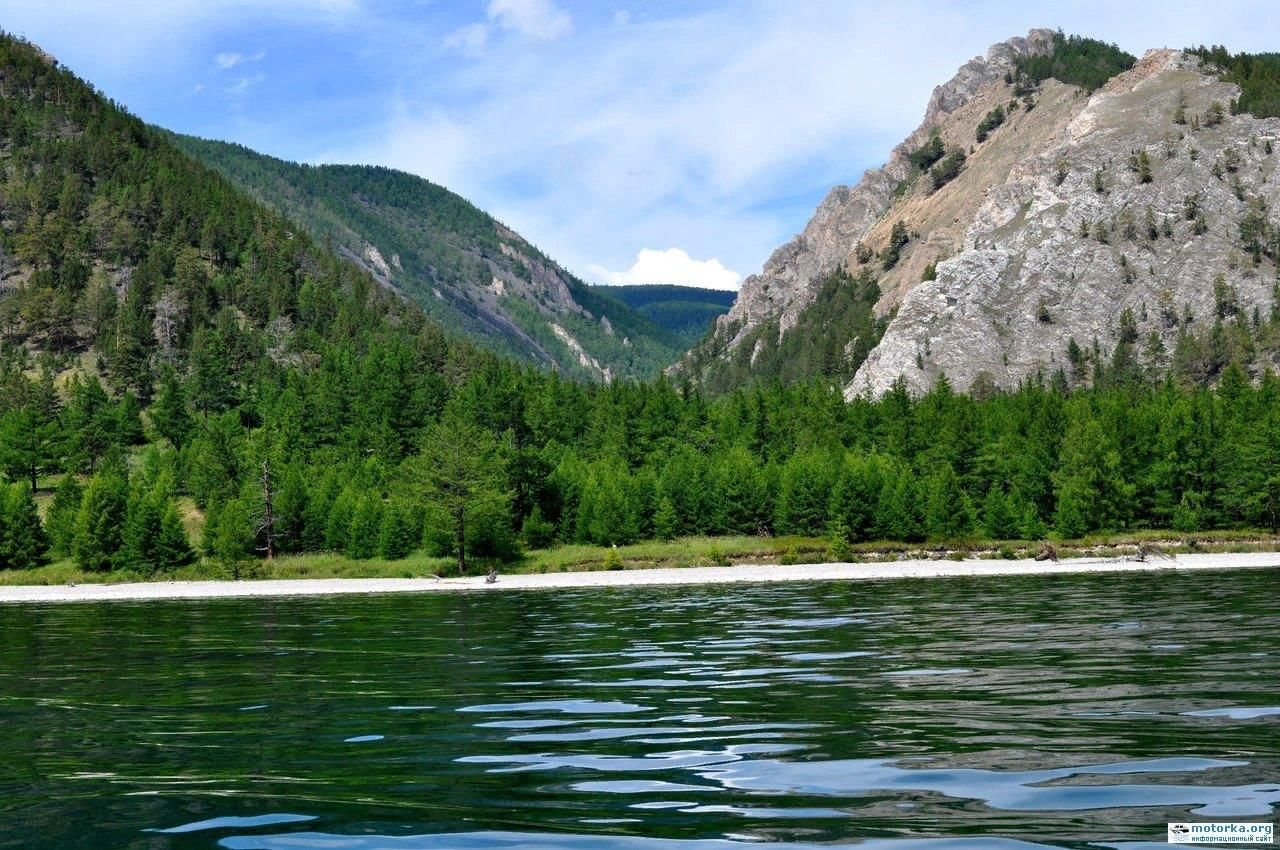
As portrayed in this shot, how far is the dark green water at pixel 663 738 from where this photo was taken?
1055 cm

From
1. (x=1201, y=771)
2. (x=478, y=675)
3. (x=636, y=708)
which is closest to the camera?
(x=1201, y=771)

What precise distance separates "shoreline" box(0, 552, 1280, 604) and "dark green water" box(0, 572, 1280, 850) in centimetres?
4446

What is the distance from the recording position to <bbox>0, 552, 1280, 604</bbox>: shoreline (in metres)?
80.4

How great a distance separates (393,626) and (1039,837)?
4007 cm

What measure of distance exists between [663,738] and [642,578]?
2859 inches

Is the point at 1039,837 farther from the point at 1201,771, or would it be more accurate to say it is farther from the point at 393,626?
the point at 393,626

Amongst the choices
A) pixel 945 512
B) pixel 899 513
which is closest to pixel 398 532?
pixel 899 513

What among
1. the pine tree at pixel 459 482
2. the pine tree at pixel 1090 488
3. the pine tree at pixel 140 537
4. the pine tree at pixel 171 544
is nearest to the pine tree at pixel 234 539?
the pine tree at pixel 171 544

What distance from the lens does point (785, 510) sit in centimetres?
11375

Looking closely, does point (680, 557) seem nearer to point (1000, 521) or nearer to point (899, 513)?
point (899, 513)

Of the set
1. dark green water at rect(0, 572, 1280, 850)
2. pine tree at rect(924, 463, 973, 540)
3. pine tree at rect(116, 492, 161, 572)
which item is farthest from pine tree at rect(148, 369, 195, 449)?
dark green water at rect(0, 572, 1280, 850)

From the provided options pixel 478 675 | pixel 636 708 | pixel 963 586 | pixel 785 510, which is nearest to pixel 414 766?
pixel 636 708

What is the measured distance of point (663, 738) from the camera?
52.9 ft

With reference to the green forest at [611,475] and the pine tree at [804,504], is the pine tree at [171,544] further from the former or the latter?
the pine tree at [804,504]
